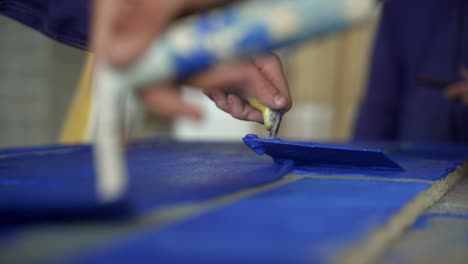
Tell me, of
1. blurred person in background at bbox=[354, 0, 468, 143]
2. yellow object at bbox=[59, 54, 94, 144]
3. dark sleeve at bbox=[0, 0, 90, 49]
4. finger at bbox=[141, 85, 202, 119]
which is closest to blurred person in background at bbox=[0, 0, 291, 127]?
finger at bbox=[141, 85, 202, 119]

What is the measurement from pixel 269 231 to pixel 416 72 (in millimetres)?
2301

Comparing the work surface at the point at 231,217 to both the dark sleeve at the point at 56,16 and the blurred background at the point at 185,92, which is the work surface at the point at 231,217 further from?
the blurred background at the point at 185,92

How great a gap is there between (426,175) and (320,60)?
3.21 meters

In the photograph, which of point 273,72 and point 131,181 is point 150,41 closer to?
point 131,181

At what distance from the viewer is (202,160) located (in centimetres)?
105

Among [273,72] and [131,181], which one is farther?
[273,72]

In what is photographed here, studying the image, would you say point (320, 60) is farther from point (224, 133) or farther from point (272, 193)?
point (272, 193)

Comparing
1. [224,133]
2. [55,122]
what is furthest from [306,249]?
[224,133]

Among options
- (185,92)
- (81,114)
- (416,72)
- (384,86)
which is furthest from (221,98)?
(185,92)

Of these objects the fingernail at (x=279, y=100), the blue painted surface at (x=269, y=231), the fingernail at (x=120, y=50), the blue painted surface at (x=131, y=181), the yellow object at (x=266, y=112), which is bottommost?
the blue painted surface at (x=269, y=231)

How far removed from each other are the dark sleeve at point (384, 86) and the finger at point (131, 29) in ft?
7.95

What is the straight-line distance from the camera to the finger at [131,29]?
0.49 m

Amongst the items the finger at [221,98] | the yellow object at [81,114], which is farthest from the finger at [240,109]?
the yellow object at [81,114]

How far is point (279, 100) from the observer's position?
0.90m
